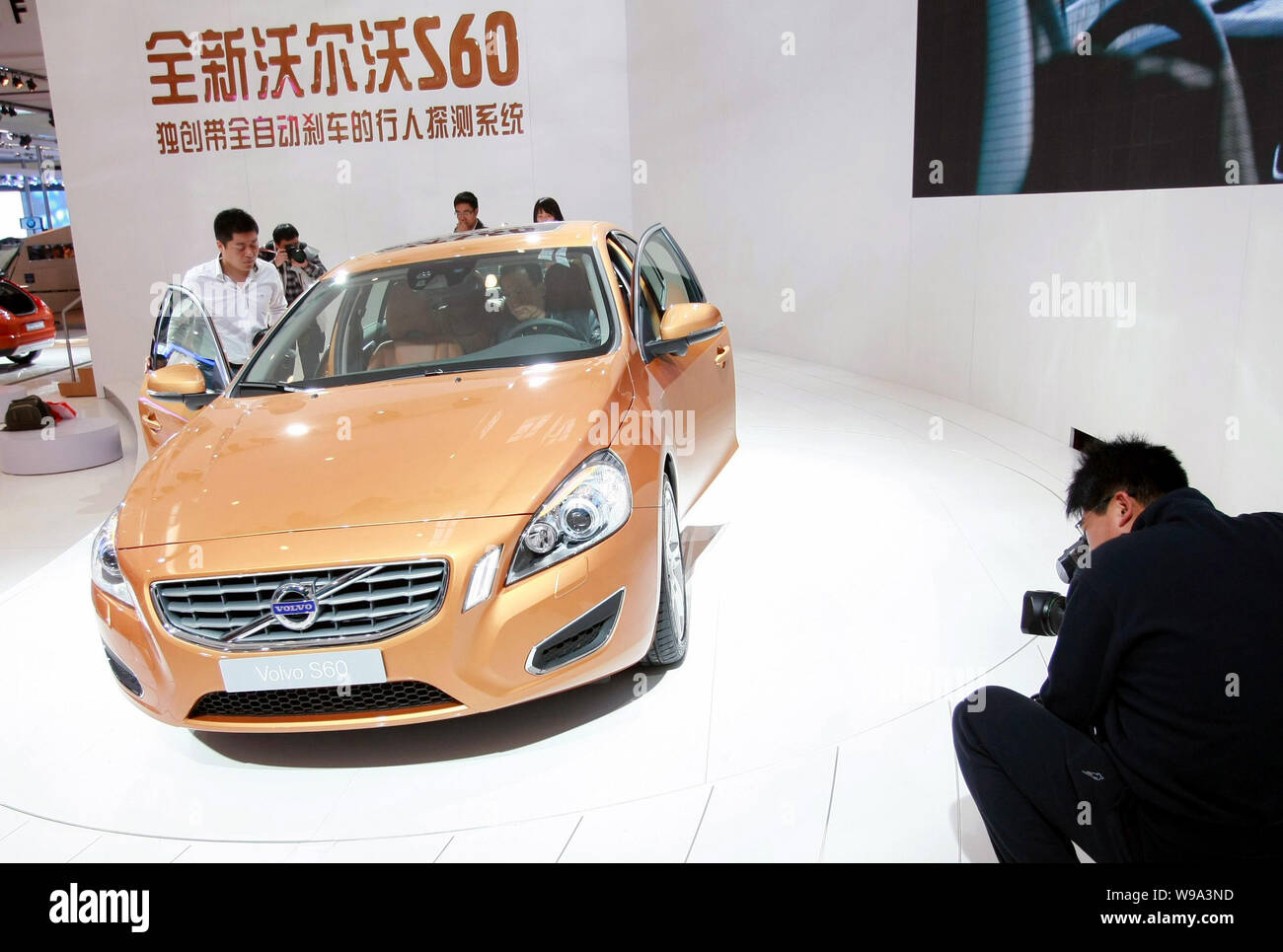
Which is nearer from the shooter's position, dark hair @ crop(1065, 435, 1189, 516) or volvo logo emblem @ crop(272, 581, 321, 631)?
dark hair @ crop(1065, 435, 1189, 516)

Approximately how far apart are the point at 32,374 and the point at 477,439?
458 inches

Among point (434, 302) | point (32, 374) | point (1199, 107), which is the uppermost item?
point (1199, 107)

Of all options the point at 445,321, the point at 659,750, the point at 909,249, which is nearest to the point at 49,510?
the point at 445,321

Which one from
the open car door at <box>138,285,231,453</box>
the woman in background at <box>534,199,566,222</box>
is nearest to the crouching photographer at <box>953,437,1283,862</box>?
the open car door at <box>138,285,231,453</box>

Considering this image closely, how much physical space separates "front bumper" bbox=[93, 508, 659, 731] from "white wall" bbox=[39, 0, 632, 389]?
8.48 metres

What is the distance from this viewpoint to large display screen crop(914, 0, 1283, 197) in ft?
12.8

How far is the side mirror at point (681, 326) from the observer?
3441 millimetres

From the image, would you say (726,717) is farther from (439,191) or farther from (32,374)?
(32,374)

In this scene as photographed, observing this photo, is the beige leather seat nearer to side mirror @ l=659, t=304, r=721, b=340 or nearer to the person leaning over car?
side mirror @ l=659, t=304, r=721, b=340

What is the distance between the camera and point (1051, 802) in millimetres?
1793

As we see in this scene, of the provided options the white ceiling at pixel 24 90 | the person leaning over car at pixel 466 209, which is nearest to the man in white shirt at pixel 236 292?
the person leaning over car at pixel 466 209
